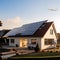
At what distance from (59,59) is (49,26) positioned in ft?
74.9

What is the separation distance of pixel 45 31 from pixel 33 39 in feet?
11.2

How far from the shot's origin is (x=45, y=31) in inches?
1559

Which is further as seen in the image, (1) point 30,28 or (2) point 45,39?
(1) point 30,28

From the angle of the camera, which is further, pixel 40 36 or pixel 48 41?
pixel 48 41

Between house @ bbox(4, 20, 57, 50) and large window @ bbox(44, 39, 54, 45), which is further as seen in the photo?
large window @ bbox(44, 39, 54, 45)

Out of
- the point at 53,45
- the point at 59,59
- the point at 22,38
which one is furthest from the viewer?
the point at 22,38

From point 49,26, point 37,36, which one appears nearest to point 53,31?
point 49,26

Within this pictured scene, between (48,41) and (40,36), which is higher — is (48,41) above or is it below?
below

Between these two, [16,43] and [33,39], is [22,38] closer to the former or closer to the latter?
[16,43]

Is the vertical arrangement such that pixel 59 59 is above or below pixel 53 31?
below

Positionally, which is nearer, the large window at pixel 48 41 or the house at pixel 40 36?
the house at pixel 40 36

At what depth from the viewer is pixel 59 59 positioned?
1828cm

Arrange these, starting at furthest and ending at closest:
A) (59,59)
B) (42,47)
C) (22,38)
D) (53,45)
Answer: (22,38) → (53,45) → (42,47) → (59,59)

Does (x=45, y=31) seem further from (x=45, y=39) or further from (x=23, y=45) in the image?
(x=23, y=45)
